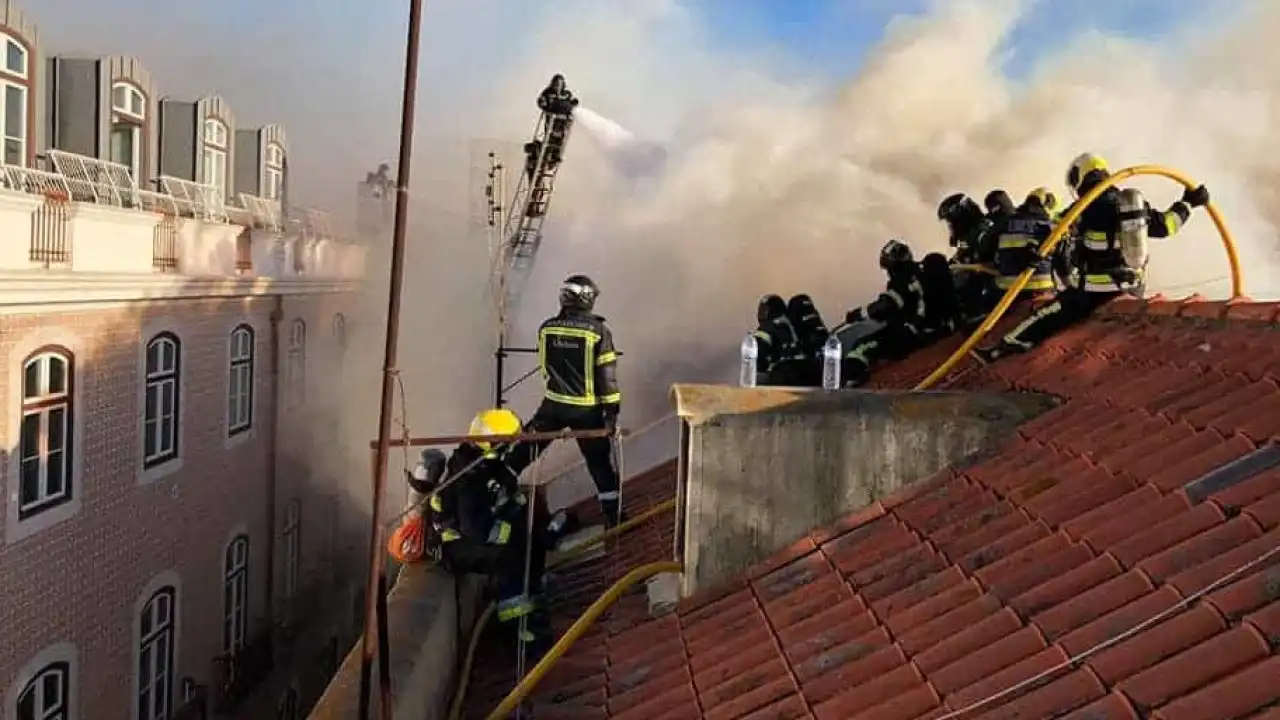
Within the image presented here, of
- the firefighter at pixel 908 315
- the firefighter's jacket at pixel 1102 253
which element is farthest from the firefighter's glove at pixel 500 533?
the firefighter's jacket at pixel 1102 253

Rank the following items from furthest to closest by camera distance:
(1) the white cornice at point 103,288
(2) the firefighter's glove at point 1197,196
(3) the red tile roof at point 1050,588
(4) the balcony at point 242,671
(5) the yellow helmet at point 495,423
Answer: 1. (4) the balcony at point 242,671
2. (1) the white cornice at point 103,288
3. (2) the firefighter's glove at point 1197,196
4. (5) the yellow helmet at point 495,423
5. (3) the red tile roof at point 1050,588

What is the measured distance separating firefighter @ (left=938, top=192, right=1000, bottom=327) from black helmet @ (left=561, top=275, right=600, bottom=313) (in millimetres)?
2945

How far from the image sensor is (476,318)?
18672 mm

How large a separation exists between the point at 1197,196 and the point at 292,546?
44.6 feet

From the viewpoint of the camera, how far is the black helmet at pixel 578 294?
267 inches

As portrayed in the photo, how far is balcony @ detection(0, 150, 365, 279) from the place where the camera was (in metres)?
8.58

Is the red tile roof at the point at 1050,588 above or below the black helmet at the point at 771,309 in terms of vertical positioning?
below

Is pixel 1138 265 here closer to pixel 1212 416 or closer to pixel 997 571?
pixel 1212 416

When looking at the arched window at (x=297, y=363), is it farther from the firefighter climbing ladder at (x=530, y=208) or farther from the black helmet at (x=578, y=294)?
the black helmet at (x=578, y=294)

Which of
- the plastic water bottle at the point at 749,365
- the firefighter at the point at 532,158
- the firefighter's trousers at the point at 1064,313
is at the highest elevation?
the firefighter at the point at 532,158

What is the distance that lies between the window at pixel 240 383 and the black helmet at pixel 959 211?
29.5ft

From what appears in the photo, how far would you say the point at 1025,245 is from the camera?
23.3 ft

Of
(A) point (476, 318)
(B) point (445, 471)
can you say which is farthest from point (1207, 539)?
(A) point (476, 318)

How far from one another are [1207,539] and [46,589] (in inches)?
355
